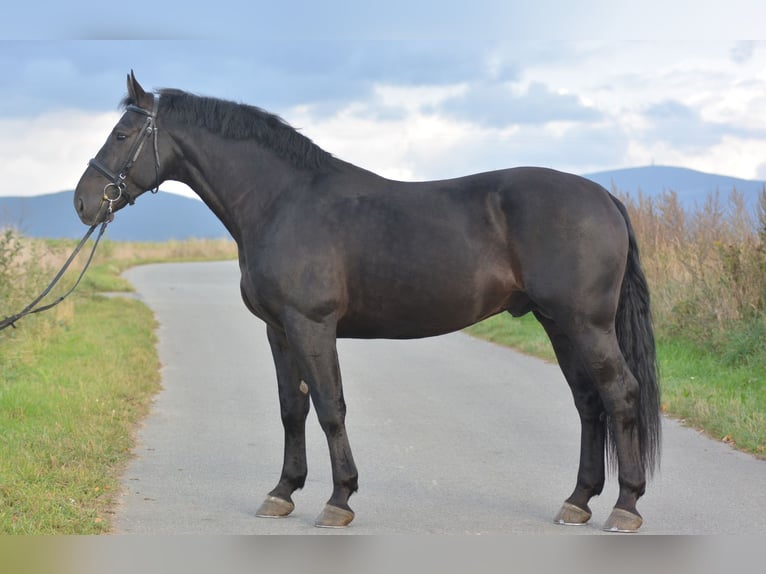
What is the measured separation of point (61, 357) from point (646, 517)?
304 inches

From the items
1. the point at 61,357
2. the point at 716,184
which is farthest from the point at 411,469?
the point at 716,184

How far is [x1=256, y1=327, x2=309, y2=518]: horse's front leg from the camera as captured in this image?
577 cm

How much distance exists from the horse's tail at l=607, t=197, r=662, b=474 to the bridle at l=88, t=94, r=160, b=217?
108 inches

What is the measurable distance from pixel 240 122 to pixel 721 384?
19.1 ft

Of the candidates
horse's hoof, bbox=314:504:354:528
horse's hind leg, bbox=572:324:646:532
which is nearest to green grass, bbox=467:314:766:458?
horse's hind leg, bbox=572:324:646:532

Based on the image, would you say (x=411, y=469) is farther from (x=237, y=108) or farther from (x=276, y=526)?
(x=237, y=108)

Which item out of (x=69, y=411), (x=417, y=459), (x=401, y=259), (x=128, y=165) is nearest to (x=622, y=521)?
(x=401, y=259)

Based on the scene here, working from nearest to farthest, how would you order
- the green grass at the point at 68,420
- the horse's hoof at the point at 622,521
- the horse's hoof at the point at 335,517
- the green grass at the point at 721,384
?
1. the horse's hoof at the point at 622,521
2. the horse's hoof at the point at 335,517
3. the green grass at the point at 68,420
4. the green grass at the point at 721,384

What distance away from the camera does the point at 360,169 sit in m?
5.77

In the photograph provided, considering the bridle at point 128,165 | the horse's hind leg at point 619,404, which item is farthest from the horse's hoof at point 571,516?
the bridle at point 128,165

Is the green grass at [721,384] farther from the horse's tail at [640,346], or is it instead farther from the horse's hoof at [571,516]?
the horse's hoof at [571,516]

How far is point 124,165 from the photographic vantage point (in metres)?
5.65

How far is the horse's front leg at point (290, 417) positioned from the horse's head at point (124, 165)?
118 cm

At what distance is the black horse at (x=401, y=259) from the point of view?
17.5ft
